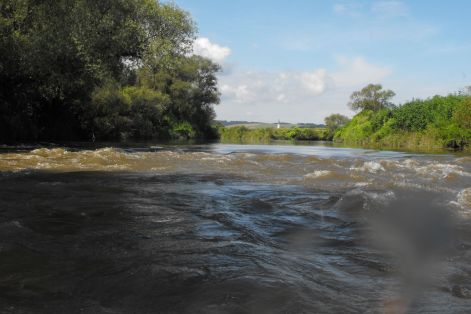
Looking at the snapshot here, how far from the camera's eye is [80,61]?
23.5 meters

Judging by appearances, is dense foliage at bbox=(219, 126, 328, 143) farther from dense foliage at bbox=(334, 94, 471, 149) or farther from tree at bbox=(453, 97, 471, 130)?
tree at bbox=(453, 97, 471, 130)

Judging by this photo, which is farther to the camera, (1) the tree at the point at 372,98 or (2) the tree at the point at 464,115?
(1) the tree at the point at 372,98

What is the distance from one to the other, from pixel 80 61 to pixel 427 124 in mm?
31081

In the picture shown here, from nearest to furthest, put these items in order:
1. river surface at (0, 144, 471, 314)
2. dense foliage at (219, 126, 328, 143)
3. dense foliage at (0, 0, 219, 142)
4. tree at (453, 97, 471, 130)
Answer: river surface at (0, 144, 471, 314) → dense foliage at (0, 0, 219, 142) → tree at (453, 97, 471, 130) → dense foliage at (219, 126, 328, 143)

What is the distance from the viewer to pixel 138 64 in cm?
3091

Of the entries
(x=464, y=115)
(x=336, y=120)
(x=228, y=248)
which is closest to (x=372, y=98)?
(x=336, y=120)

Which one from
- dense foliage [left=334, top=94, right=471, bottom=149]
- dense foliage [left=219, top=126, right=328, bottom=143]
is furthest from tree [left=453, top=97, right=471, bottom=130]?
dense foliage [left=219, top=126, right=328, bottom=143]

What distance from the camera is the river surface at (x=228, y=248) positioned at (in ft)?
10.4

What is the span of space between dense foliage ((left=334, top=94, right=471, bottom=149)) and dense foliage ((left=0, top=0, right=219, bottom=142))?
2128 cm

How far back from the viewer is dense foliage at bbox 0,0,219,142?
20844mm

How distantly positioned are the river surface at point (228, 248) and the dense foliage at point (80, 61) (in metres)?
13.9

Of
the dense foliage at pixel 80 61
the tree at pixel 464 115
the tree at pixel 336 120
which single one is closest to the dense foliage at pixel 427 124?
the tree at pixel 464 115

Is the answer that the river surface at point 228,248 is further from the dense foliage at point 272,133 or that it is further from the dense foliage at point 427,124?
the dense foliage at point 272,133

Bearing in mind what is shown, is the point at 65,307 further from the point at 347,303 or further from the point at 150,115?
the point at 150,115
